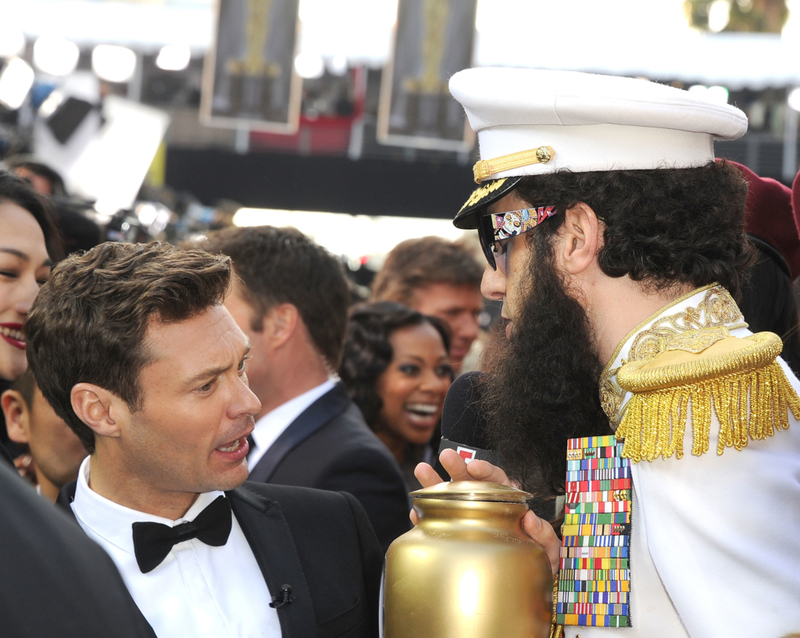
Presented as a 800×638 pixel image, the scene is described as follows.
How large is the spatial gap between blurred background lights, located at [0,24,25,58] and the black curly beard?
48.6ft

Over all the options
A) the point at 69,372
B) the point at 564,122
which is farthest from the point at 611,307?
the point at 69,372

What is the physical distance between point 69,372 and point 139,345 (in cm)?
Answer: 20

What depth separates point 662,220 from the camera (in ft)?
6.21

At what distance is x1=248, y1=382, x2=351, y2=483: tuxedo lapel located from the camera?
311 cm

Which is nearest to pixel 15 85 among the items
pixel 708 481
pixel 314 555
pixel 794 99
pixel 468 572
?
pixel 314 555

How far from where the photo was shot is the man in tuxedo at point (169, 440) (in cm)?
203

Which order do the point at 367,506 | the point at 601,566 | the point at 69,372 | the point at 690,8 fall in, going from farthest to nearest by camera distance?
the point at 690,8 → the point at 367,506 → the point at 69,372 → the point at 601,566

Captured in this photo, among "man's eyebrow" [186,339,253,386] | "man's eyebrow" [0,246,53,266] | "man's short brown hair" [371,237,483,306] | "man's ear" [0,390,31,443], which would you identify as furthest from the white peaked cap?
"man's short brown hair" [371,237,483,306]

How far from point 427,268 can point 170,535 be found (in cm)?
318

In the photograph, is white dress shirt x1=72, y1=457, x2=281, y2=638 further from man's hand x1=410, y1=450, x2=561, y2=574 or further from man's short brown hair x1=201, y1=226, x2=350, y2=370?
man's short brown hair x1=201, y1=226, x2=350, y2=370

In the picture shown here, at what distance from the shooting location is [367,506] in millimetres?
2883

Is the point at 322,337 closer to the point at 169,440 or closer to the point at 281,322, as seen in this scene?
the point at 281,322

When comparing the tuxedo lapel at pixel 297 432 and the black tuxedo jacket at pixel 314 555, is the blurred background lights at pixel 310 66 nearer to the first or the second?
the tuxedo lapel at pixel 297 432

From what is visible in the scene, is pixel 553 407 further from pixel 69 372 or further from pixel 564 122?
pixel 69 372
